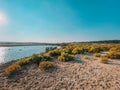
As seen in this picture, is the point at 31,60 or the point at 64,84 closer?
the point at 64,84

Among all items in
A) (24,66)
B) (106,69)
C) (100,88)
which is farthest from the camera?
(24,66)

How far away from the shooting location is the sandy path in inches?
425

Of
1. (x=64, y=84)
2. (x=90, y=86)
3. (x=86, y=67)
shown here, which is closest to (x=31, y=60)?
(x=86, y=67)

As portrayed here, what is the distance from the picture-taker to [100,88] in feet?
33.8

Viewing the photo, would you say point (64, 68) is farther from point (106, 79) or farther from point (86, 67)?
point (106, 79)

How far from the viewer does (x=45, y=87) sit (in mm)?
10922

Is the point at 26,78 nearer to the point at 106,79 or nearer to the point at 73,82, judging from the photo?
the point at 73,82

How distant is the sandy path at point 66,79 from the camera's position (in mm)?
10797

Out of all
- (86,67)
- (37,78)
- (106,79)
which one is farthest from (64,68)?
(106,79)

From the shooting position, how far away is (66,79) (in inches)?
475

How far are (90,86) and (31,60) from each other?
7.90 m

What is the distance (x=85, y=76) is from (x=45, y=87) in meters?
3.31

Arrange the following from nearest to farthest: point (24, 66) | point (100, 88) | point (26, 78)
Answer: point (100, 88), point (26, 78), point (24, 66)

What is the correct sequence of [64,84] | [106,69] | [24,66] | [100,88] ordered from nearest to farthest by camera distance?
1. [100,88]
2. [64,84]
3. [106,69]
4. [24,66]
